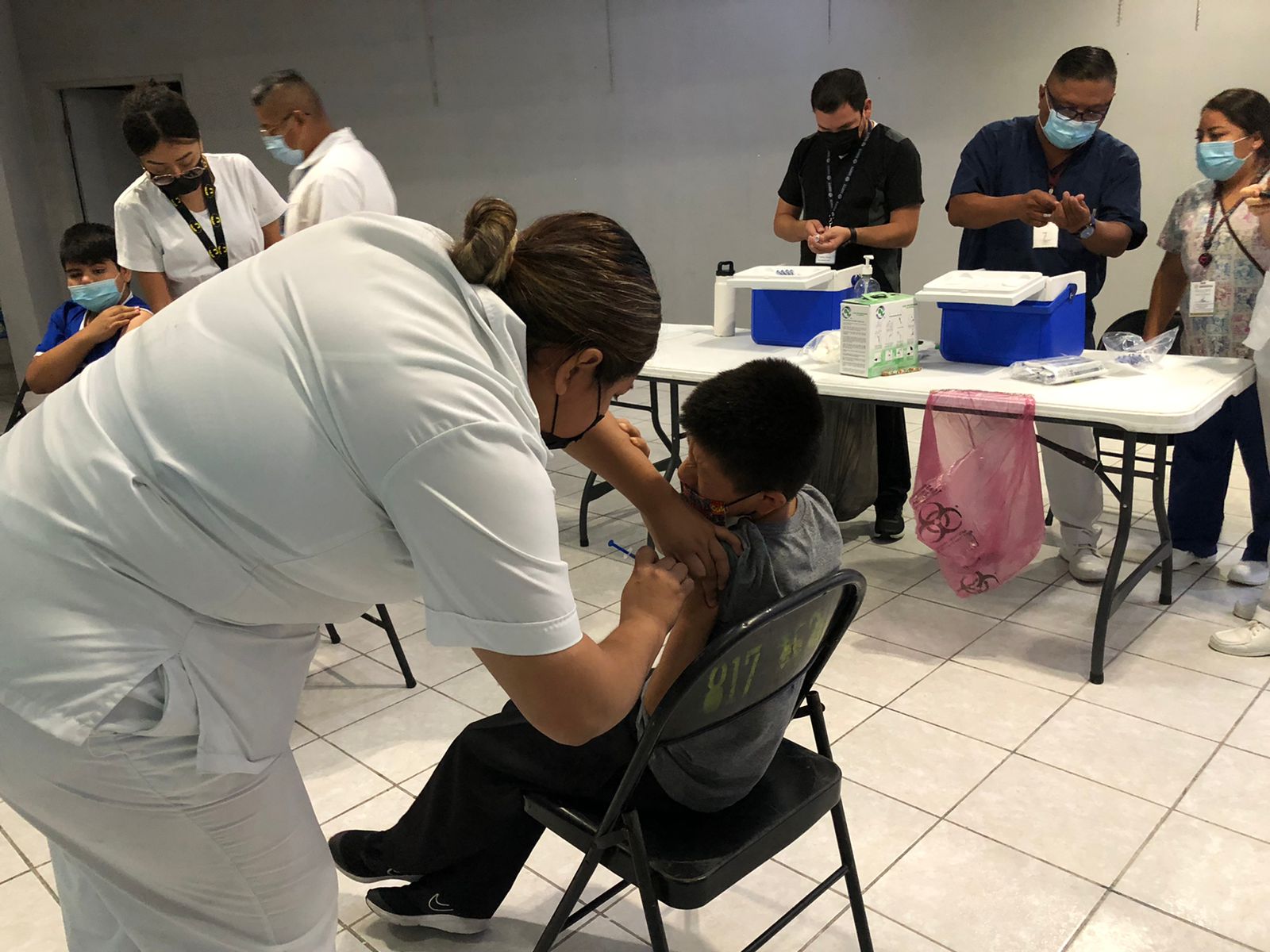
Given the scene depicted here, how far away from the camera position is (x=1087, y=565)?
3.05m

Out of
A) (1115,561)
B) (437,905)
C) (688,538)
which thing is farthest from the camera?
(1115,561)

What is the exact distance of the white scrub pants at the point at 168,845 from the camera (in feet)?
3.17

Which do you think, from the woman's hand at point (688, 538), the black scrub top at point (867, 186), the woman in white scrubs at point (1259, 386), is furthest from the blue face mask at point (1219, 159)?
the woman's hand at point (688, 538)

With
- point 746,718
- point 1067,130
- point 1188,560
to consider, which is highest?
point 1067,130

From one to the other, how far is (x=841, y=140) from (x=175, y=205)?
2.22 m

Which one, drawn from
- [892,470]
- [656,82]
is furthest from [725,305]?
[656,82]

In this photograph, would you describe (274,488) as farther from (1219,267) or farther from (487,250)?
(1219,267)

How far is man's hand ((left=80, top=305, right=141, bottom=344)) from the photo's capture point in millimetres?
2447

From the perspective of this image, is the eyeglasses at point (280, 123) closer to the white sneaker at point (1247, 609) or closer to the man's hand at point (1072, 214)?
the man's hand at point (1072, 214)

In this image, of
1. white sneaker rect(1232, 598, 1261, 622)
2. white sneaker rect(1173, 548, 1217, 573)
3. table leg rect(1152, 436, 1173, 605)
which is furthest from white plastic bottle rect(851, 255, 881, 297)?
white sneaker rect(1232, 598, 1261, 622)

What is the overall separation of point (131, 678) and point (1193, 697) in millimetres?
2392

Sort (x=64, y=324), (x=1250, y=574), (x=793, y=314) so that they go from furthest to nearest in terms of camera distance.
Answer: (x=793, y=314), (x=1250, y=574), (x=64, y=324)

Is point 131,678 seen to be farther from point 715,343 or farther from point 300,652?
point 715,343

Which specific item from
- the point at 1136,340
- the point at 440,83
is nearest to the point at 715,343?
the point at 1136,340
